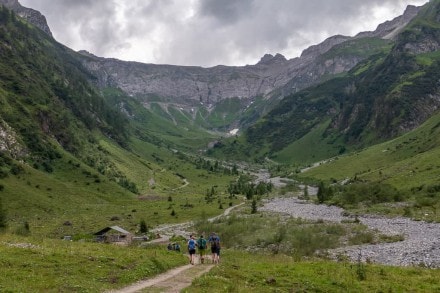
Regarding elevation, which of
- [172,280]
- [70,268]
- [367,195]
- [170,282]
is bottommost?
[170,282]

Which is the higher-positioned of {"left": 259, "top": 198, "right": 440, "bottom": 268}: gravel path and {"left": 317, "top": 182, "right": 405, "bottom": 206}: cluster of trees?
{"left": 317, "top": 182, "right": 405, "bottom": 206}: cluster of trees

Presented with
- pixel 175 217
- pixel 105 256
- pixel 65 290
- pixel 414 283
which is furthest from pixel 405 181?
pixel 65 290

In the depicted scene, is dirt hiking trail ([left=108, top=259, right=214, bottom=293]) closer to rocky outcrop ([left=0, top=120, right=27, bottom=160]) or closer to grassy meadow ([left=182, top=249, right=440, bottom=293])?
grassy meadow ([left=182, top=249, right=440, bottom=293])

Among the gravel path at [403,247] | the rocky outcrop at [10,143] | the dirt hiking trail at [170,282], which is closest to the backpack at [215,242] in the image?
the dirt hiking trail at [170,282]

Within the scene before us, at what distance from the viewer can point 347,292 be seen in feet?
101

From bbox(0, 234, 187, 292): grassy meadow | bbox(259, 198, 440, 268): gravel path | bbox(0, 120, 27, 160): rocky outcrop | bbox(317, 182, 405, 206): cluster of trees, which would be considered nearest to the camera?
bbox(0, 234, 187, 292): grassy meadow

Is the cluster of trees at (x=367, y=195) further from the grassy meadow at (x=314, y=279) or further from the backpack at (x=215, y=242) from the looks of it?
the backpack at (x=215, y=242)

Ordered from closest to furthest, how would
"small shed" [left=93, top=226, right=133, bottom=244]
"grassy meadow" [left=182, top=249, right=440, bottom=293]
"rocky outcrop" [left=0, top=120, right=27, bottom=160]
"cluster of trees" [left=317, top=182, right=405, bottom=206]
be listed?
"grassy meadow" [left=182, top=249, right=440, bottom=293] → "small shed" [left=93, top=226, right=133, bottom=244] → "cluster of trees" [left=317, top=182, right=405, bottom=206] → "rocky outcrop" [left=0, top=120, right=27, bottom=160]

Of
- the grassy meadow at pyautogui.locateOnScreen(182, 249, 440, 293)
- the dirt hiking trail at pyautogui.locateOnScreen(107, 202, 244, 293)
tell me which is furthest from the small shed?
the grassy meadow at pyautogui.locateOnScreen(182, 249, 440, 293)

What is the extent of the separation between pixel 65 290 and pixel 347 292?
63.9 feet

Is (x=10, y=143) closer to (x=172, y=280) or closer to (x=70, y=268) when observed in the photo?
(x=70, y=268)

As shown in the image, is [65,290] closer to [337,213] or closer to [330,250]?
[330,250]

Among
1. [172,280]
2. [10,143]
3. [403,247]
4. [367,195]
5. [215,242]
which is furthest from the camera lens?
[10,143]

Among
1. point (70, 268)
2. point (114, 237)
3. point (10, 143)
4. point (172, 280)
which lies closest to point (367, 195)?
point (114, 237)
